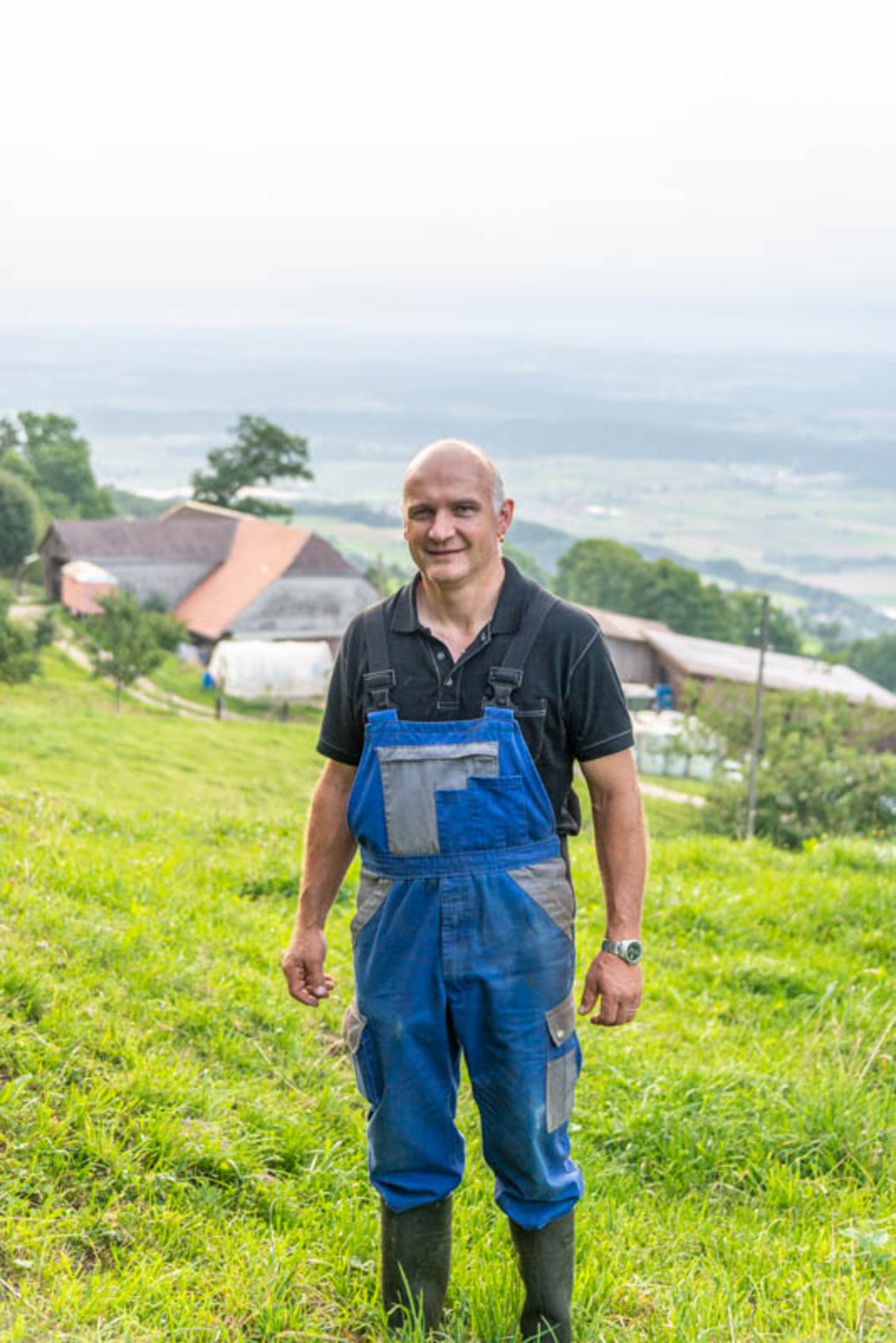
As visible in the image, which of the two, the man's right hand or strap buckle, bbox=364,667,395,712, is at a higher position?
strap buckle, bbox=364,667,395,712

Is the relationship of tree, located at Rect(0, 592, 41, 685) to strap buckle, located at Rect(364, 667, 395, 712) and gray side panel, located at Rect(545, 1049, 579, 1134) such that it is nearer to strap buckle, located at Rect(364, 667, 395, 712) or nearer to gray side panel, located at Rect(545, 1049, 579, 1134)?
strap buckle, located at Rect(364, 667, 395, 712)

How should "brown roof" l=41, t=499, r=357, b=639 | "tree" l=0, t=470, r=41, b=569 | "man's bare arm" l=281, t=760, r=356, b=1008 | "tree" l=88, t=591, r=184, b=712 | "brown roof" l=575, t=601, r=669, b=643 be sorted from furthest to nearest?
"brown roof" l=575, t=601, r=669, b=643
"tree" l=0, t=470, r=41, b=569
"brown roof" l=41, t=499, r=357, b=639
"tree" l=88, t=591, r=184, b=712
"man's bare arm" l=281, t=760, r=356, b=1008

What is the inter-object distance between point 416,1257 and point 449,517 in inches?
69.6

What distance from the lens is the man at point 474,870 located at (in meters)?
2.72

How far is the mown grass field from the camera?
296 cm

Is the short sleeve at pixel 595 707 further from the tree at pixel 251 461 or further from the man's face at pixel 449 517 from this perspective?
the tree at pixel 251 461

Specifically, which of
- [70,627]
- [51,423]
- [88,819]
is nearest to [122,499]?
[51,423]

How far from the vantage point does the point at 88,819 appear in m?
7.59

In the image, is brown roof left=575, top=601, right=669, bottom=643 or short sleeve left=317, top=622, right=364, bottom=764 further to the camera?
brown roof left=575, top=601, right=669, bottom=643

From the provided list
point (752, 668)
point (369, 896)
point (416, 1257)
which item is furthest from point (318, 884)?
point (752, 668)

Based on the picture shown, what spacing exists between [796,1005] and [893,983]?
48 centimetres

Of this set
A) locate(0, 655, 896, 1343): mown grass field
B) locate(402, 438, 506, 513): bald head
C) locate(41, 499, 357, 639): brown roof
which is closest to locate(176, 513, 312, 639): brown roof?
locate(41, 499, 357, 639): brown roof

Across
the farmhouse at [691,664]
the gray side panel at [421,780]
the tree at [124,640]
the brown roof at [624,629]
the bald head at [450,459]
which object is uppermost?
the bald head at [450,459]

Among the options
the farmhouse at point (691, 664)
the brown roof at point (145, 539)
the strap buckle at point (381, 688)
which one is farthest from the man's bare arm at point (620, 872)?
the brown roof at point (145, 539)
